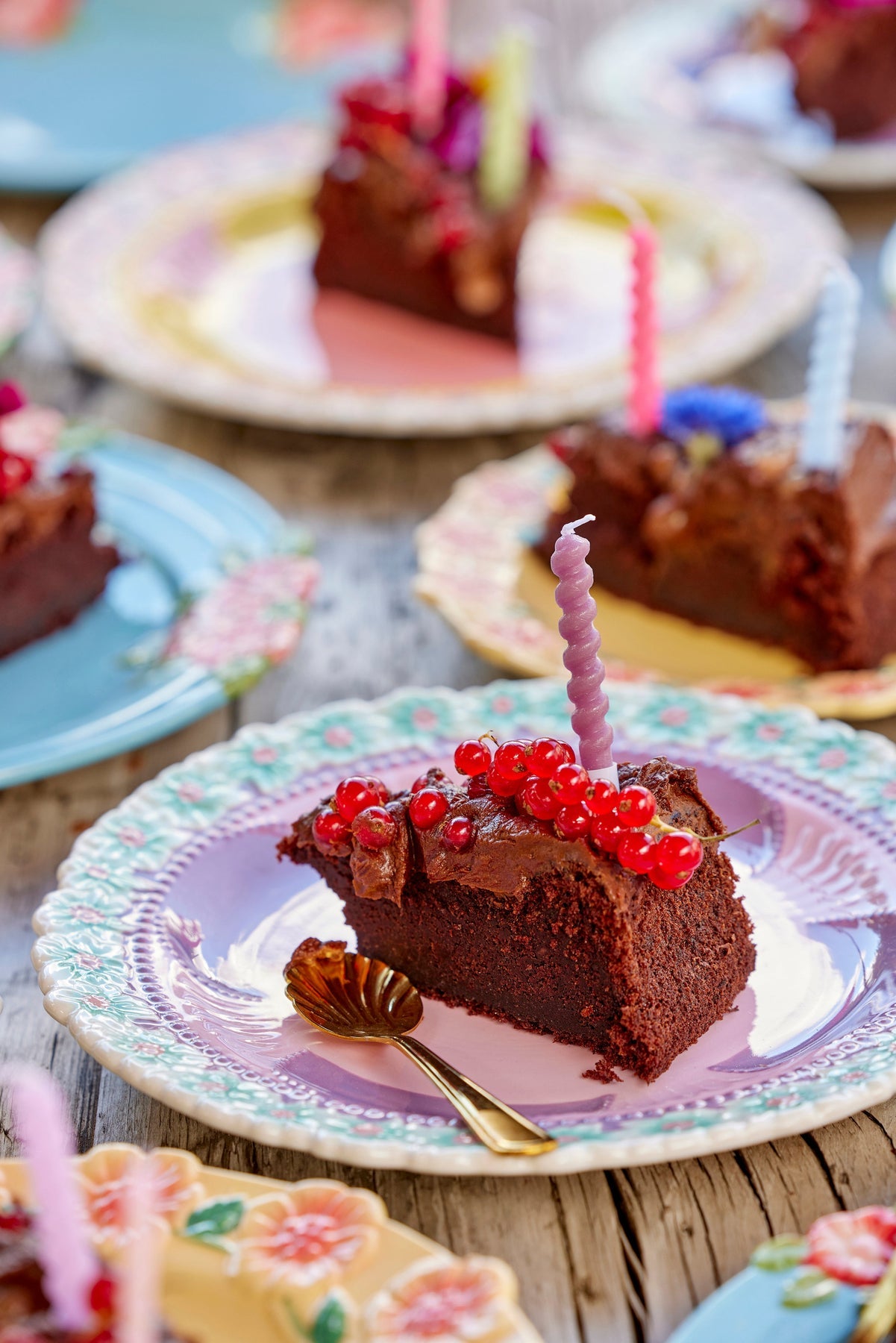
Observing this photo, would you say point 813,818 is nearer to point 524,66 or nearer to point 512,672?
point 512,672

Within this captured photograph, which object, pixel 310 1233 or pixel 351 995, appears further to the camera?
pixel 351 995

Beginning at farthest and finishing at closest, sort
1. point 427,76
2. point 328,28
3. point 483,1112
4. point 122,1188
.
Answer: point 328,28, point 427,76, point 483,1112, point 122,1188

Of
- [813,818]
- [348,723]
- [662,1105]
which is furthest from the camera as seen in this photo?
[348,723]

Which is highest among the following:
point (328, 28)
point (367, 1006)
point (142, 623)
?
point (367, 1006)

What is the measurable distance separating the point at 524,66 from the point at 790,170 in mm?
1194

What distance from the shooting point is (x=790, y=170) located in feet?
16.1

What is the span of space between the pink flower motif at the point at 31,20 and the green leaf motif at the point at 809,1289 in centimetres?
521

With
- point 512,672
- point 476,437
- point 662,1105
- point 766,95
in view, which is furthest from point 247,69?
point 662,1105

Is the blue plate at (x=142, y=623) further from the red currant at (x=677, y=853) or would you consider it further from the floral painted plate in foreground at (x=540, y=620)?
the red currant at (x=677, y=853)

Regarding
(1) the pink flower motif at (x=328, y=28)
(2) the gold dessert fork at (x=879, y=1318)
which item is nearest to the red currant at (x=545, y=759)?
(2) the gold dessert fork at (x=879, y=1318)

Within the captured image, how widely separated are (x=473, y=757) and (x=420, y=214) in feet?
8.23

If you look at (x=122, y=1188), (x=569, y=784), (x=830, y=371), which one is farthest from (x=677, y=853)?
(x=830, y=371)

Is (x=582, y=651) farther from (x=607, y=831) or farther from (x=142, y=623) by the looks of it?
(x=142, y=623)

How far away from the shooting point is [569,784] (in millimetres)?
2000
